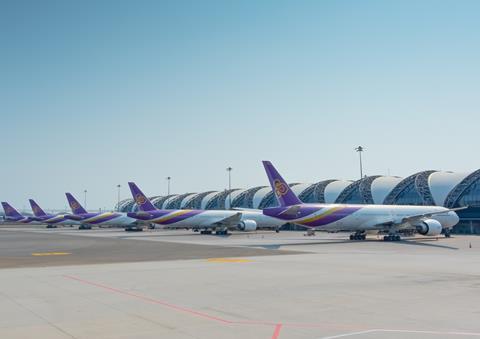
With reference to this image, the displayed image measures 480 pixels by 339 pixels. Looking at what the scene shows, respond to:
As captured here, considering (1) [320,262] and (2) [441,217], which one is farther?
(2) [441,217]

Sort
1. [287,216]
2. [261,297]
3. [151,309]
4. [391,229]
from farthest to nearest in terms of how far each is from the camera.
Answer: [391,229] → [287,216] → [261,297] → [151,309]

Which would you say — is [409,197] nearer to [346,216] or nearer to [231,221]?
[231,221]

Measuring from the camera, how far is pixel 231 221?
74.2 metres

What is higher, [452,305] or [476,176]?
[476,176]

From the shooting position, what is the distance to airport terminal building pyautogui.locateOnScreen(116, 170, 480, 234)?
81500 millimetres

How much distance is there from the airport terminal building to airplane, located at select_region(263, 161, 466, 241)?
82.8 feet

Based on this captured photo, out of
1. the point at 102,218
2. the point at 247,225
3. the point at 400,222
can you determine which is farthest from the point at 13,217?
the point at 400,222

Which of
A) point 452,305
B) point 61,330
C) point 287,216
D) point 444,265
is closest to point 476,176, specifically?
point 287,216

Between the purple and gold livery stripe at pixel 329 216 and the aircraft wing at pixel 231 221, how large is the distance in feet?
79.0

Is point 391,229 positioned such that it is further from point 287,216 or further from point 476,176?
point 476,176

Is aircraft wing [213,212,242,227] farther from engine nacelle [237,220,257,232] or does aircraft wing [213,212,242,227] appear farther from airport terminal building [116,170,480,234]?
airport terminal building [116,170,480,234]

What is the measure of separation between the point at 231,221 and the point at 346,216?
26014 millimetres

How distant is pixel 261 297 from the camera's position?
15578 millimetres

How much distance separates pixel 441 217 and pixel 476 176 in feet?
81.0
